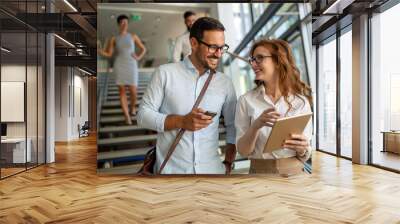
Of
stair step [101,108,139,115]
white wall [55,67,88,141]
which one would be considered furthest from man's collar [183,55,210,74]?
white wall [55,67,88,141]

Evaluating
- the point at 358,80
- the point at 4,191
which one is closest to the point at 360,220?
the point at 4,191

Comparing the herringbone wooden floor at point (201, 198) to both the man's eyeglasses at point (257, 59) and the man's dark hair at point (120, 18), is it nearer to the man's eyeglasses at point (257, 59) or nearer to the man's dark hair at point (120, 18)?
the man's eyeglasses at point (257, 59)

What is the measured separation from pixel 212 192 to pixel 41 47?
471 cm

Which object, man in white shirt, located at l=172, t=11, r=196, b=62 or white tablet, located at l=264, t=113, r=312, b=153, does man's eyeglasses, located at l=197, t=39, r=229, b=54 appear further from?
white tablet, located at l=264, t=113, r=312, b=153

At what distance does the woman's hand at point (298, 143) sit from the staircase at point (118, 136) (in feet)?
2.66

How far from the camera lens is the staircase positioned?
562 cm

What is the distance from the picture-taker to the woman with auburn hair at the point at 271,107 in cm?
489

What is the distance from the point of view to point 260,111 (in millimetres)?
5004

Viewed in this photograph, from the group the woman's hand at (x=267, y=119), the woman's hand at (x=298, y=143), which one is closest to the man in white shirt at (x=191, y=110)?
the woman's hand at (x=298, y=143)

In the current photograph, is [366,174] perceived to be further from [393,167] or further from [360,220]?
[360,220]

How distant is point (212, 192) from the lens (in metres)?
5.02

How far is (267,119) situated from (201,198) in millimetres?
1199

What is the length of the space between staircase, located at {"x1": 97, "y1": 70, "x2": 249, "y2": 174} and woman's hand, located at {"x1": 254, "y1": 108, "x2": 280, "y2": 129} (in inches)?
40.2

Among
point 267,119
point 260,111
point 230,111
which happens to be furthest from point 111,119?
point 267,119
